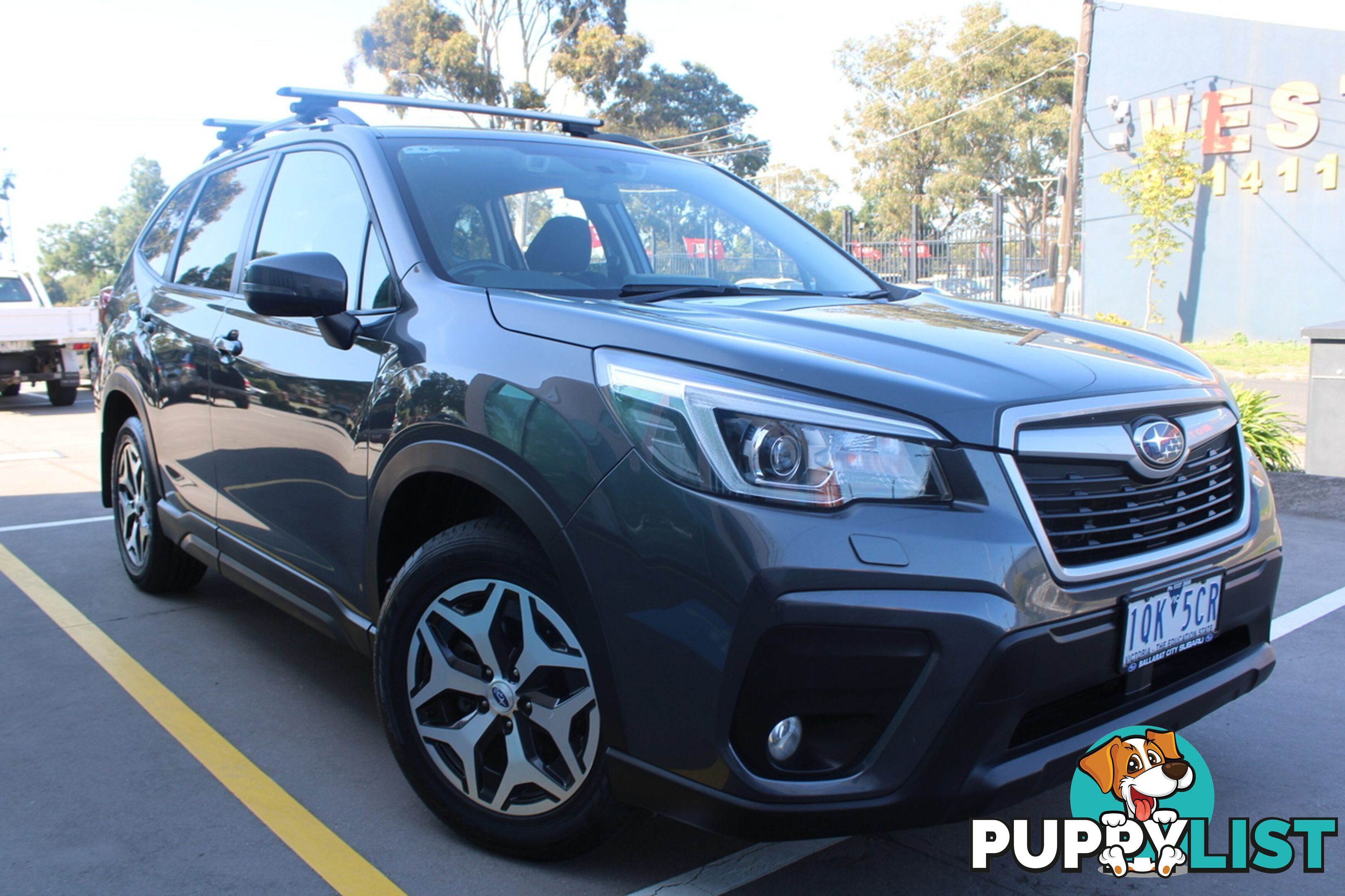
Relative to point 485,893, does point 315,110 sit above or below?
above

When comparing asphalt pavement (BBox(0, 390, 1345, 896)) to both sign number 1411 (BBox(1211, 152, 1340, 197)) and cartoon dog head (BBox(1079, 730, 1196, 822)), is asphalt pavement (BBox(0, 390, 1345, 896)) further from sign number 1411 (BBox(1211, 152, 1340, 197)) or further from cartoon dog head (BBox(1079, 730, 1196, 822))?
sign number 1411 (BBox(1211, 152, 1340, 197))

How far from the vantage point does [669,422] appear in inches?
82.6

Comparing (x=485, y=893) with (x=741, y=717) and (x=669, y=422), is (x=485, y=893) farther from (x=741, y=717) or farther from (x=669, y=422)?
(x=669, y=422)

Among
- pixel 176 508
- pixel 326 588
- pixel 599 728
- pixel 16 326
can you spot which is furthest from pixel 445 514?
pixel 16 326

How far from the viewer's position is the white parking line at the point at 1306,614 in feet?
14.3

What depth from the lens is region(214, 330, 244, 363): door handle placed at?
3562 millimetres

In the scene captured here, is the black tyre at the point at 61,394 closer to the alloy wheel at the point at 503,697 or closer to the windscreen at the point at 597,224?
the windscreen at the point at 597,224

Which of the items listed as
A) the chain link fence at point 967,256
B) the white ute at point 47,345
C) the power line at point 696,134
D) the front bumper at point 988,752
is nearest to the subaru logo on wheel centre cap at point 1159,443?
the front bumper at point 988,752

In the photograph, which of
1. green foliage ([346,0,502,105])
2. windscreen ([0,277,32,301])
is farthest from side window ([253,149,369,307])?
green foliage ([346,0,502,105])

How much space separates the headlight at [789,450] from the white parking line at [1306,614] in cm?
298

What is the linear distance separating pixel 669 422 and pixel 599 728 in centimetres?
66

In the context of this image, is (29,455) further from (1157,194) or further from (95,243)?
(95,243)

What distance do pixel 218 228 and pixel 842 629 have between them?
3252 mm

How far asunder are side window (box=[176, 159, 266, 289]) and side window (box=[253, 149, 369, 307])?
0.23 metres
